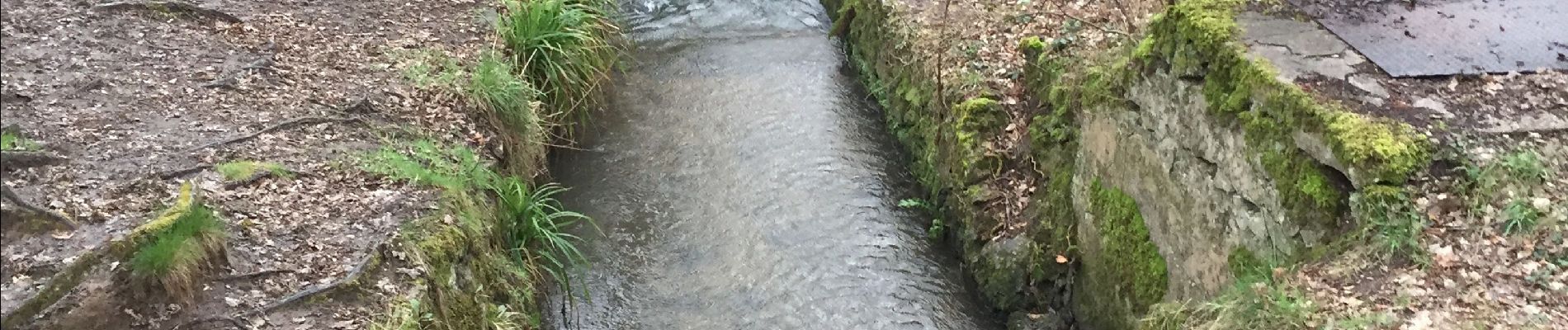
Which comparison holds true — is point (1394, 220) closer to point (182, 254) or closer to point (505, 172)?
point (182, 254)

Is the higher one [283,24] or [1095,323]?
[283,24]

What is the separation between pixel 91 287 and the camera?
3.02 meters

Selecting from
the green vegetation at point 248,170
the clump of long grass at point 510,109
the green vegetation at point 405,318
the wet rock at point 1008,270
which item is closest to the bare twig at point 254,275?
the green vegetation at point 405,318

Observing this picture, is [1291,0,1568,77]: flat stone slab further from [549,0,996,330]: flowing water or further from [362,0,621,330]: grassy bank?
[362,0,621,330]: grassy bank

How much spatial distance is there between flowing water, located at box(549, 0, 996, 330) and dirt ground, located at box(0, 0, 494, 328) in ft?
3.42

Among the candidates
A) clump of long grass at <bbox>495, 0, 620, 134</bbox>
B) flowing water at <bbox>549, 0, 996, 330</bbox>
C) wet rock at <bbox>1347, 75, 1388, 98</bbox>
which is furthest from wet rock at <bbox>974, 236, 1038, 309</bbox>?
clump of long grass at <bbox>495, 0, 620, 134</bbox>

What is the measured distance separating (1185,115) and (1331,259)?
900mm

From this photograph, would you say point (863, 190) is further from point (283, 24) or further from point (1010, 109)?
point (283, 24)

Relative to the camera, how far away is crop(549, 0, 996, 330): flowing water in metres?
5.00

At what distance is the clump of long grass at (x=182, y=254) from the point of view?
3.08 metres

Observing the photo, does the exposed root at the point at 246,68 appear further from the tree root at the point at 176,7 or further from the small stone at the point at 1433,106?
the small stone at the point at 1433,106


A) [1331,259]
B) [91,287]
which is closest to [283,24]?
[91,287]

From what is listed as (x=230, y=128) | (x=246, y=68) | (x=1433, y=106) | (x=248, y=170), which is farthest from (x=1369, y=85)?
(x=246, y=68)

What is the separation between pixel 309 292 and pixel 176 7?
121 inches
